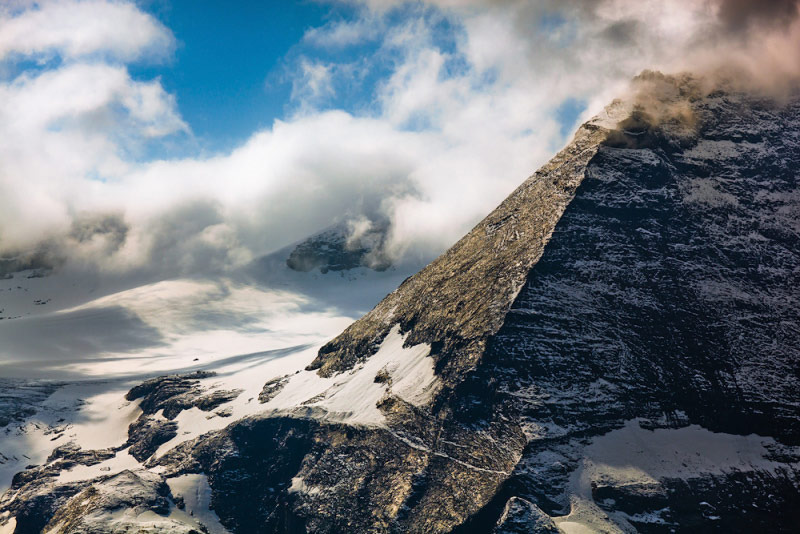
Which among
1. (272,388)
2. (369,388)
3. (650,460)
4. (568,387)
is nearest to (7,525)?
(272,388)

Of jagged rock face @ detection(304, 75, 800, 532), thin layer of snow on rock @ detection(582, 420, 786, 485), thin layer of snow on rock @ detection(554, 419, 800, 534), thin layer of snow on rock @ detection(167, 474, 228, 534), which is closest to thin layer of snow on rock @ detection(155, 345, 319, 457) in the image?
thin layer of snow on rock @ detection(167, 474, 228, 534)

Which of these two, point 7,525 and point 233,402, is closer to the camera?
point 7,525

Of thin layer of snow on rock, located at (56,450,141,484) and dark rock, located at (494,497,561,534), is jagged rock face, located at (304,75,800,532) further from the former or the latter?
thin layer of snow on rock, located at (56,450,141,484)

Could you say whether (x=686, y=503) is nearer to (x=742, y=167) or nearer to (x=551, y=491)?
(x=551, y=491)

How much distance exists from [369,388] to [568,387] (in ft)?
140

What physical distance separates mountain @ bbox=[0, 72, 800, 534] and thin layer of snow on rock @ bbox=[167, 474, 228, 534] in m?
0.41

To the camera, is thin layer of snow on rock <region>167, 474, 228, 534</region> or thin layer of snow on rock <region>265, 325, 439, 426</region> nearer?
thin layer of snow on rock <region>265, 325, 439, 426</region>

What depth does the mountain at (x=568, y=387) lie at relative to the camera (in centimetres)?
9619

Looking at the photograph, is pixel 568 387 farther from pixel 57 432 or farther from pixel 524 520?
pixel 57 432

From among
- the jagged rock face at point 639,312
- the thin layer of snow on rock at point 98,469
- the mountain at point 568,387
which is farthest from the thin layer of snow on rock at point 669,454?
the thin layer of snow on rock at point 98,469

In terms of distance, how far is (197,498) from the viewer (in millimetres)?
130500

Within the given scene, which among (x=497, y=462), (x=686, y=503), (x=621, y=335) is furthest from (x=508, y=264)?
(x=686, y=503)

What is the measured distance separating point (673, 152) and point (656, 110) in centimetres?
1323

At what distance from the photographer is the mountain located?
96.2 meters
